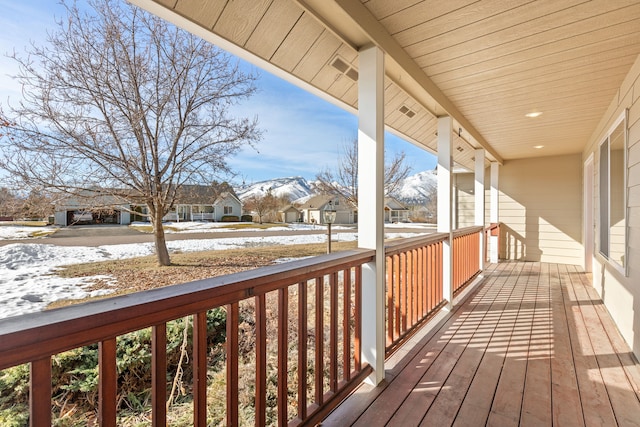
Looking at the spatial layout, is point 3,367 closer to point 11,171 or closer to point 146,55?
point 11,171

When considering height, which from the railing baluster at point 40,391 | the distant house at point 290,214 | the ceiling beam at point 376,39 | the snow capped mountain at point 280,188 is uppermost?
the ceiling beam at point 376,39

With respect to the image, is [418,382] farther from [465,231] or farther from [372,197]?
[465,231]

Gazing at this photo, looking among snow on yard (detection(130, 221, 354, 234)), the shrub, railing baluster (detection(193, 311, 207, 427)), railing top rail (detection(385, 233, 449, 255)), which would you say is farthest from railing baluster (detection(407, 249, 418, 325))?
snow on yard (detection(130, 221, 354, 234))

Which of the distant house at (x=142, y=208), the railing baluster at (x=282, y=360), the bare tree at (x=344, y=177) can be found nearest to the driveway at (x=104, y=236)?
the distant house at (x=142, y=208)

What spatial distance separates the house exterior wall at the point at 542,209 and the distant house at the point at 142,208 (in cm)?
584

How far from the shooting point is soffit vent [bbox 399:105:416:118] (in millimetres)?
3004

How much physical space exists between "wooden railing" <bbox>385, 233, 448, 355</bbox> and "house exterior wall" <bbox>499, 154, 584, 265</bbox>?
14.7 feet

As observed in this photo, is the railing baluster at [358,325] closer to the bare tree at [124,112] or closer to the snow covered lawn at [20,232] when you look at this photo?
the snow covered lawn at [20,232]

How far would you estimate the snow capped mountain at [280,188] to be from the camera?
5.71 metres

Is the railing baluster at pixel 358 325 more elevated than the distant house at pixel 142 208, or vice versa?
the distant house at pixel 142 208

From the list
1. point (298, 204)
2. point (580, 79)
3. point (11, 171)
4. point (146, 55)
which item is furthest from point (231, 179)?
point (580, 79)

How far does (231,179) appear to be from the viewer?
5.34 meters

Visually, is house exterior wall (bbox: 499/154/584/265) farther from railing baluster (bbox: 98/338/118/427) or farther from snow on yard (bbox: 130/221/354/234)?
railing baluster (bbox: 98/338/118/427)

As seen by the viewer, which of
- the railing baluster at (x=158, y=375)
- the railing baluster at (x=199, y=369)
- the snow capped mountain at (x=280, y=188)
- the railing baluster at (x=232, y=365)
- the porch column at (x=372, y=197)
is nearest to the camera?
the railing baluster at (x=158, y=375)
